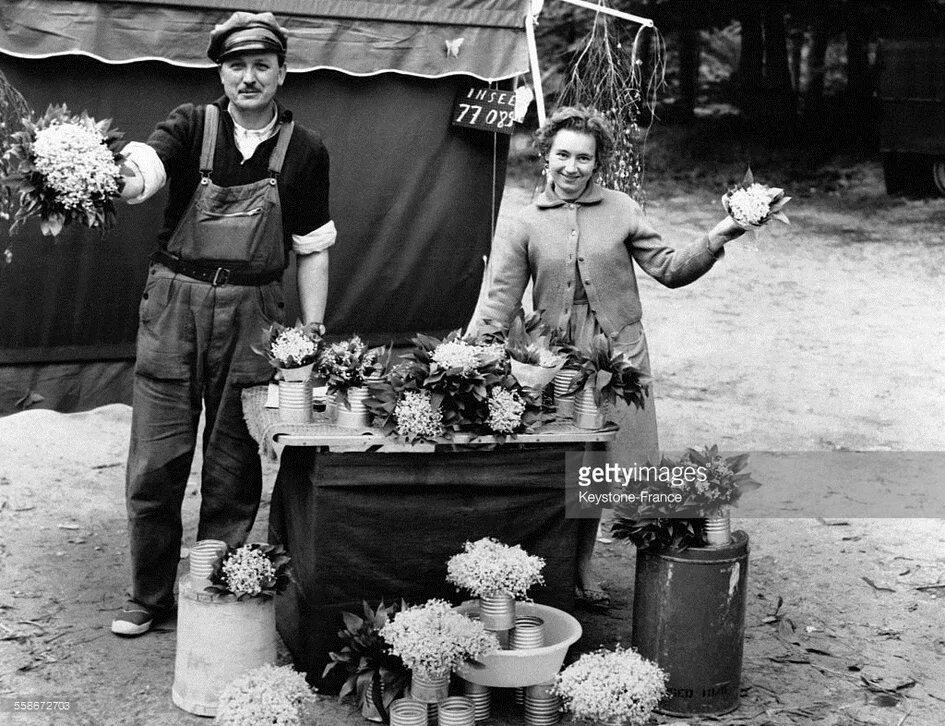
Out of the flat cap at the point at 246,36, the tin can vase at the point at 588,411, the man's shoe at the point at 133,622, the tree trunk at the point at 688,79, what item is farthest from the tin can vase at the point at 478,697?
the tree trunk at the point at 688,79

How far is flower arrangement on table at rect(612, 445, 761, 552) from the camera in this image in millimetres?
3928

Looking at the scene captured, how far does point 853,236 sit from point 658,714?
31.1ft

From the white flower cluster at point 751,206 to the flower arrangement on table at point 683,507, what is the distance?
782 millimetres

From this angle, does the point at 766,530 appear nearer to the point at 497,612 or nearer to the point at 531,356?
the point at 531,356

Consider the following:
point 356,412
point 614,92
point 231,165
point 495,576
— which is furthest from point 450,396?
point 614,92

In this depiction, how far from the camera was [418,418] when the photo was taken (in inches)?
151

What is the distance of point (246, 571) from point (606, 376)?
1281 mm

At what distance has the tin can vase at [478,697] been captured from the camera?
3.89 meters

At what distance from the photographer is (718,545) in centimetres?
396

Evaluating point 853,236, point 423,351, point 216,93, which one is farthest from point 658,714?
point 853,236

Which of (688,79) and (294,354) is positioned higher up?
(688,79)

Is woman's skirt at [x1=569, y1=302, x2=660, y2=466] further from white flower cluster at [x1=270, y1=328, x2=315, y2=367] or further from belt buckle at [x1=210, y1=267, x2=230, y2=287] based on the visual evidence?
belt buckle at [x1=210, y1=267, x2=230, y2=287]

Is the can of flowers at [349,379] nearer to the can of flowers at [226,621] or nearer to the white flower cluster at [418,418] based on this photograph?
the white flower cluster at [418,418]

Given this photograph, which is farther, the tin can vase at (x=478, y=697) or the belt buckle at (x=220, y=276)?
the belt buckle at (x=220, y=276)
